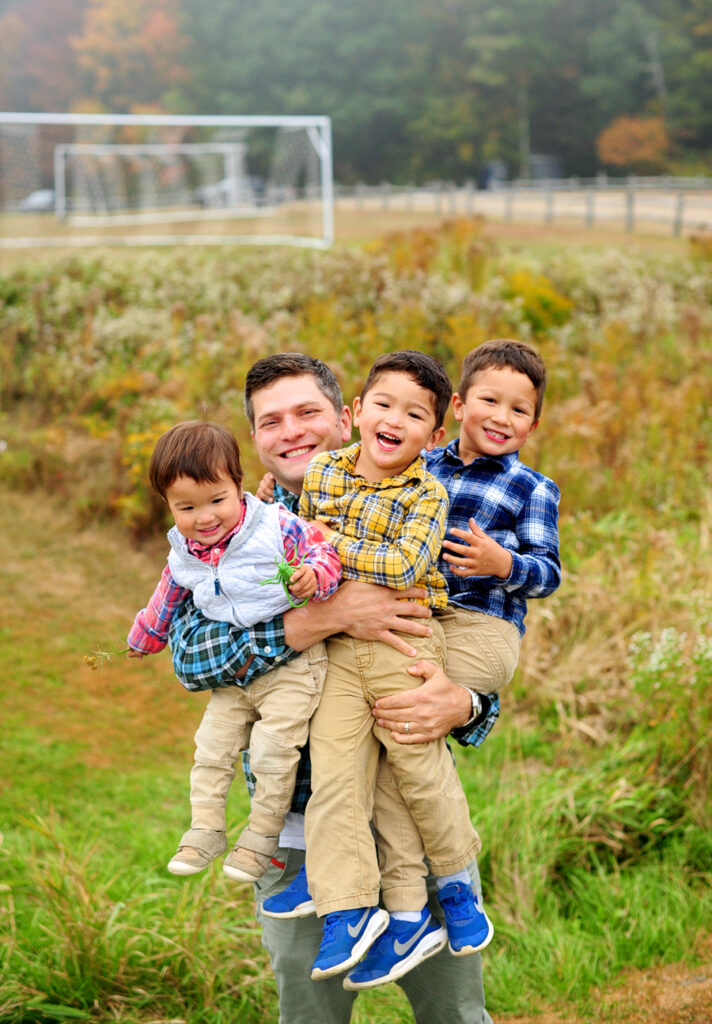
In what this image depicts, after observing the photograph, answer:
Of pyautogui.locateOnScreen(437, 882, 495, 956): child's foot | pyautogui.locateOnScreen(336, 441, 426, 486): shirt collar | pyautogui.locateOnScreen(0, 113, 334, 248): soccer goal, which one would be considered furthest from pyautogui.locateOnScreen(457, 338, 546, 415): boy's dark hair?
pyautogui.locateOnScreen(0, 113, 334, 248): soccer goal

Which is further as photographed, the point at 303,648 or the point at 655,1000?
the point at 655,1000

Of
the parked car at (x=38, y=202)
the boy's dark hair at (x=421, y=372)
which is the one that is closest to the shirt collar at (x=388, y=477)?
the boy's dark hair at (x=421, y=372)

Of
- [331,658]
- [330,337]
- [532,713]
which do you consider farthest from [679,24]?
[331,658]

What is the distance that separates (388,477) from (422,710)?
53 centimetres

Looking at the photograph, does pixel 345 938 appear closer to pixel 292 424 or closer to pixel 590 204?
pixel 292 424

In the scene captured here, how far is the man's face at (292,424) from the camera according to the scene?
244cm

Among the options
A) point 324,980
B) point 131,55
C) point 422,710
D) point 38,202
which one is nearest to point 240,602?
point 422,710

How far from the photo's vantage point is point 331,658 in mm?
2230

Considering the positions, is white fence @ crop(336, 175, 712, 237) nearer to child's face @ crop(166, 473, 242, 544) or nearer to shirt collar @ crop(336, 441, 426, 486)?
shirt collar @ crop(336, 441, 426, 486)

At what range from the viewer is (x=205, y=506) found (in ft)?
6.82

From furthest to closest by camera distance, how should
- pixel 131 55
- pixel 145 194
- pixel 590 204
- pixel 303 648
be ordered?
1. pixel 131 55
2. pixel 145 194
3. pixel 590 204
4. pixel 303 648

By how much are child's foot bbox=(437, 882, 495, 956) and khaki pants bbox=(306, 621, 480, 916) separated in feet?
0.25

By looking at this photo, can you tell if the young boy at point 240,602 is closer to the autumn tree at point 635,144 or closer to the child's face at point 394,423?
the child's face at point 394,423

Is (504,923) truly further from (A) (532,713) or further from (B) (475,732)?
(B) (475,732)
